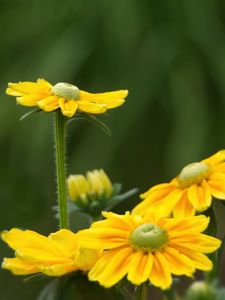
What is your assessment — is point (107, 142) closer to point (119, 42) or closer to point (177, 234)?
point (119, 42)

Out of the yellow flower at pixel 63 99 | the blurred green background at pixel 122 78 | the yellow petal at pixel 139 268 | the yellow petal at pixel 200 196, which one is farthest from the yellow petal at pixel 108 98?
the blurred green background at pixel 122 78

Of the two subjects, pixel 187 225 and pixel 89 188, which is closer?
pixel 187 225

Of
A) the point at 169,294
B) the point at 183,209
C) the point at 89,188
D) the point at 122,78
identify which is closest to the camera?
the point at 169,294

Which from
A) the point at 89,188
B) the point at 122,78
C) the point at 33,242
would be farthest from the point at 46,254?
the point at 122,78

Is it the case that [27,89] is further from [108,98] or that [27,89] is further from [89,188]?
[89,188]

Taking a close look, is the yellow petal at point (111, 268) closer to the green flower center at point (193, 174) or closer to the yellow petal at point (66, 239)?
the yellow petal at point (66, 239)

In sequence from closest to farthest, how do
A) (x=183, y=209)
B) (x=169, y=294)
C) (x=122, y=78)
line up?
(x=169, y=294) < (x=183, y=209) < (x=122, y=78)

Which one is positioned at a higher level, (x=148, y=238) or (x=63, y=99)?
(x=63, y=99)
